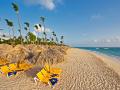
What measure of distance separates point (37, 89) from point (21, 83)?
139 cm

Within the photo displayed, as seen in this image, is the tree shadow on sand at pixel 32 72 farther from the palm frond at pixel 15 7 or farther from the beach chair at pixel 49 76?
the palm frond at pixel 15 7

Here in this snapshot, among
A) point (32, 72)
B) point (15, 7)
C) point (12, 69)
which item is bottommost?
point (32, 72)

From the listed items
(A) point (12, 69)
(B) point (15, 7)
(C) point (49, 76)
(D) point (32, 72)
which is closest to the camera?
(C) point (49, 76)

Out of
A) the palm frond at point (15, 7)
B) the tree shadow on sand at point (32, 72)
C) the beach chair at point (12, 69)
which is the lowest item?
the tree shadow on sand at point (32, 72)

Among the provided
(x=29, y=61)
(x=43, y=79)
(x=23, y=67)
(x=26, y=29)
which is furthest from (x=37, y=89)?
(x=26, y=29)

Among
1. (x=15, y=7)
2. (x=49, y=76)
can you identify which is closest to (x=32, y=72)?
(x=49, y=76)

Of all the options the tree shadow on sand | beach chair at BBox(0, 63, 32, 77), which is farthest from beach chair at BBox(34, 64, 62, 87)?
beach chair at BBox(0, 63, 32, 77)

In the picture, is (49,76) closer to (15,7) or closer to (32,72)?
(32,72)

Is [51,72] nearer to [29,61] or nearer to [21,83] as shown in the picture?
[21,83]

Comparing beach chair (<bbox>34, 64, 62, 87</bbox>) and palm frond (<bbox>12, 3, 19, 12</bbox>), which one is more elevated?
palm frond (<bbox>12, 3, 19, 12</bbox>)

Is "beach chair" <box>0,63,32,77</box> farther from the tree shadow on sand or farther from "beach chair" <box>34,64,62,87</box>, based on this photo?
"beach chair" <box>34,64,62,87</box>

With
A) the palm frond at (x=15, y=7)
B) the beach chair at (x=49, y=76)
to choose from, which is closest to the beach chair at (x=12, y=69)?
the beach chair at (x=49, y=76)

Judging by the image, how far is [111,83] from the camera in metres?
8.75

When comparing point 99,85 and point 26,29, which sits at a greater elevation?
point 26,29
